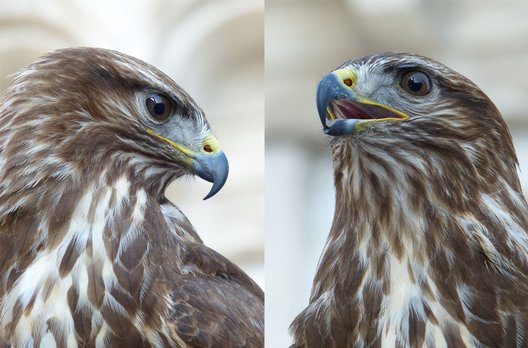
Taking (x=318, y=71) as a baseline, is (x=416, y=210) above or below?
below

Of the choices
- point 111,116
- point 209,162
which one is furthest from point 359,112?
point 111,116

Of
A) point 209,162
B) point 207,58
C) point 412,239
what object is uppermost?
point 207,58

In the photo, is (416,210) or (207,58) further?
(207,58)

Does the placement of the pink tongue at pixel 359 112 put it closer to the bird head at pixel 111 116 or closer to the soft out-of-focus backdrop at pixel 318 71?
the soft out-of-focus backdrop at pixel 318 71

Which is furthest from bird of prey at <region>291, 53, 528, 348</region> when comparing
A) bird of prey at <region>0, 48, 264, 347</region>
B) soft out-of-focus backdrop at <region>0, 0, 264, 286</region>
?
soft out-of-focus backdrop at <region>0, 0, 264, 286</region>

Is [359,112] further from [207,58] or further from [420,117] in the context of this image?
[207,58]

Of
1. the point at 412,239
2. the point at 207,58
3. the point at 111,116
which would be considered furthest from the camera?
the point at 207,58

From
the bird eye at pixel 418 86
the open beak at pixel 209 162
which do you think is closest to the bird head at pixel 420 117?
the bird eye at pixel 418 86

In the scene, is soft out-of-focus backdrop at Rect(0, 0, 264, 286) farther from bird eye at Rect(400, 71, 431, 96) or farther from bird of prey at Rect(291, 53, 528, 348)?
bird eye at Rect(400, 71, 431, 96)
